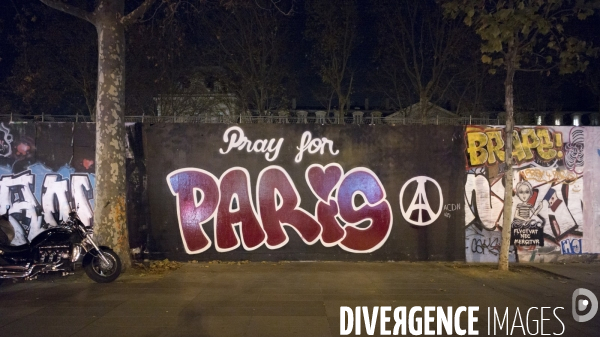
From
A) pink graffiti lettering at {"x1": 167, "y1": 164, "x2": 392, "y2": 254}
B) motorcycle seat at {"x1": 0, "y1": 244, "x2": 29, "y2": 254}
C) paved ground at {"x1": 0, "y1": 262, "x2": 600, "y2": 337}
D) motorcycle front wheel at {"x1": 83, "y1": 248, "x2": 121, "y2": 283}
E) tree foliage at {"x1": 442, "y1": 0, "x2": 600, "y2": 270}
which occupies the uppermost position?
tree foliage at {"x1": 442, "y1": 0, "x2": 600, "y2": 270}

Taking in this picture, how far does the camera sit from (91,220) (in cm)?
948

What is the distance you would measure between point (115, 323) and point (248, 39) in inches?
611

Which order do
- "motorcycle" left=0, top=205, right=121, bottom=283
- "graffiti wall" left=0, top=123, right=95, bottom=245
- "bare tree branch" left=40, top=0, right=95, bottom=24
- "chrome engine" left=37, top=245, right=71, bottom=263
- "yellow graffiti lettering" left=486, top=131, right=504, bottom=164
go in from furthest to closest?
"yellow graffiti lettering" left=486, top=131, right=504, bottom=164 < "graffiti wall" left=0, top=123, right=95, bottom=245 < "bare tree branch" left=40, top=0, right=95, bottom=24 < "chrome engine" left=37, top=245, right=71, bottom=263 < "motorcycle" left=0, top=205, right=121, bottom=283

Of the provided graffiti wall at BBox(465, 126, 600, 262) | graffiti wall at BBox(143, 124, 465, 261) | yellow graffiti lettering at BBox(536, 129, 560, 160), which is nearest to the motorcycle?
graffiti wall at BBox(143, 124, 465, 261)

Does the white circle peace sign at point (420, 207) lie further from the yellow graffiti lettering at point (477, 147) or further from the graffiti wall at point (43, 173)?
the graffiti wall at point (43, 173)

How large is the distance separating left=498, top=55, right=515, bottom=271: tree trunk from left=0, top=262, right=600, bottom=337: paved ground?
1.50 feet

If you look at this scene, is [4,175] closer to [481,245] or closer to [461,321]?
[461,321]

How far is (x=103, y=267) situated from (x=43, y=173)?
111 inches

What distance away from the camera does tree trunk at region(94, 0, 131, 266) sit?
27.5ft

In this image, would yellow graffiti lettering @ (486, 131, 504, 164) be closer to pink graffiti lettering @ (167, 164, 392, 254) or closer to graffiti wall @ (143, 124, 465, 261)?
graffiti wall @ (143, 124, 465, 261)

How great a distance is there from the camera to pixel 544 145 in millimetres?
9695

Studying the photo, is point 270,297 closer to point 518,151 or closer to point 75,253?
point 75,253

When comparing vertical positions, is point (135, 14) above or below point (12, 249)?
above

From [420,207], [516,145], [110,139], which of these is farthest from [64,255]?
[516,145]
